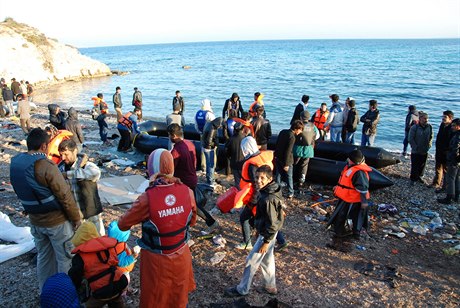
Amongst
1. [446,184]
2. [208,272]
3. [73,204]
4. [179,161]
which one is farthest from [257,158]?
[446,184]

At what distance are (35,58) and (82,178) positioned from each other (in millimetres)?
36082

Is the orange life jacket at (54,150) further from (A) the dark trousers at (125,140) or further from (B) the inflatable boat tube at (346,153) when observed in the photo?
(B) the inflatable boat tube at (346,153)

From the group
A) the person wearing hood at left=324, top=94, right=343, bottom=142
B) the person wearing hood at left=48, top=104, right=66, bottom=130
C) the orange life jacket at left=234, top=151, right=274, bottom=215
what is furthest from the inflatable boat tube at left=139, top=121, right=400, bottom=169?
→ the orange life jacket at left=234, top=151, right=274, bottom=215

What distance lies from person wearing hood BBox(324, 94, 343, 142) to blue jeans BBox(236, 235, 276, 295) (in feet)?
22.6

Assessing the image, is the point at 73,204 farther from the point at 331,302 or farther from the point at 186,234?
the point at 331,302

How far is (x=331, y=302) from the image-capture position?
437 cm

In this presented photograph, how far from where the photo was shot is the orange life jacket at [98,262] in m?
2.94

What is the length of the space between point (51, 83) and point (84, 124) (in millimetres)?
23509

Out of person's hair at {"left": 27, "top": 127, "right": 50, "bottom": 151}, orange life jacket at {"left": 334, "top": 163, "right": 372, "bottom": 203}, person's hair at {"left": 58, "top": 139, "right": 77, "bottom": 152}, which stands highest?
person's hair at {"left": 27, "top": 127, "right": 50, "bottom": 151}

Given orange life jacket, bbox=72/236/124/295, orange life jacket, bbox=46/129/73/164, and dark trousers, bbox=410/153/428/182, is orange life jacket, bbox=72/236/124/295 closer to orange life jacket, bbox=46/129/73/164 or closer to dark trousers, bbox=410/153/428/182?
orange life jacket, bbox=46/129/73/164

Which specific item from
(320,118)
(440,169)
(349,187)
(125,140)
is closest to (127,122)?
(125,140)

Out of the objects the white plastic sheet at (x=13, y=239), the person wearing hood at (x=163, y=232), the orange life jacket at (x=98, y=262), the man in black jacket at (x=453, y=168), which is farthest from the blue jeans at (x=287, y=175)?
the orange life jacket at (x=98, y=262)

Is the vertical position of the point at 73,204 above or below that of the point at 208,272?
above

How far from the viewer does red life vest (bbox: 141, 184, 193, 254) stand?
3.03m
